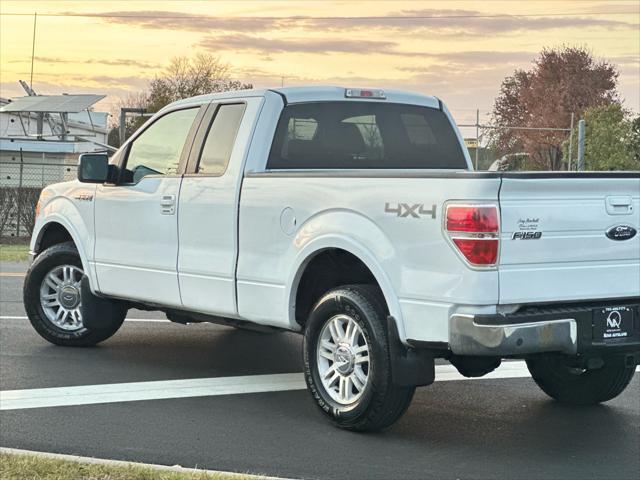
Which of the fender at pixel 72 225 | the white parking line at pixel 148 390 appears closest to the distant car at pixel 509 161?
the fender at pixel 72 225

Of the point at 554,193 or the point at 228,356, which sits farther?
the point at 228,356

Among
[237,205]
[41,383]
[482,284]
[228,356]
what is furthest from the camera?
[228,356]

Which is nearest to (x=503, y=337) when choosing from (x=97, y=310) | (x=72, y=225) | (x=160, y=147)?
(x=160, y=147)

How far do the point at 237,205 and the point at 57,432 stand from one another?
6.22ft

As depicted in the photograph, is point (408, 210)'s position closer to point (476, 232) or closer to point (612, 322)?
point (476, 232)

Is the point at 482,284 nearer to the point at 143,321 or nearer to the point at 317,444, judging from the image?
the point at 317,444

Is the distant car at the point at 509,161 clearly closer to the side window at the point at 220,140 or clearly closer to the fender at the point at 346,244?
the side window at the point at 220,140

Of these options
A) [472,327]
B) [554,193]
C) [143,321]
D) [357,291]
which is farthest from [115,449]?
[143,321]

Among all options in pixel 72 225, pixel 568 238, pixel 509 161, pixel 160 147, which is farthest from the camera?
pixel 509 161

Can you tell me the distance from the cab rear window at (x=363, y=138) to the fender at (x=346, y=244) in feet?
3.18

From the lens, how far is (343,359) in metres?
6.57

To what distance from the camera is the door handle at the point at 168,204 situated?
794cm

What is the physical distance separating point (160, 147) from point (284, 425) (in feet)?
9.02

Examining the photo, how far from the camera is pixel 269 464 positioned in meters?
5.86
